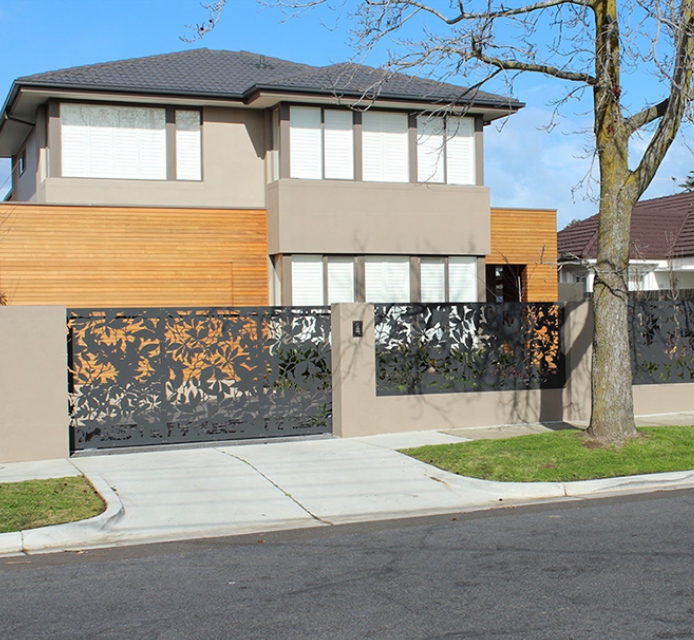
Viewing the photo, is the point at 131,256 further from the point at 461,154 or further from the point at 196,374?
the point at 461,154

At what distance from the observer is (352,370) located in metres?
13.2

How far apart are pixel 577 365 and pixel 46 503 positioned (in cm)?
906

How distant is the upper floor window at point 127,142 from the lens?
66.7 ft


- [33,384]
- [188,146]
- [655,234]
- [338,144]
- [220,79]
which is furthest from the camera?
[655,234]

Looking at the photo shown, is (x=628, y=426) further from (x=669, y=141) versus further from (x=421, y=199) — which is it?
(x=421, y=199)

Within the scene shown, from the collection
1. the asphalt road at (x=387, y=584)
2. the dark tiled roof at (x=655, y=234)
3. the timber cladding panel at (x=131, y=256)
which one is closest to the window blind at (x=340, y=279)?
the timber cladding panel at (x=131, y=256)

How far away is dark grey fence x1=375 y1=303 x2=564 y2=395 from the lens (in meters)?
13.7

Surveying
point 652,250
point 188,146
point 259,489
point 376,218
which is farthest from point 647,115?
point 652,250

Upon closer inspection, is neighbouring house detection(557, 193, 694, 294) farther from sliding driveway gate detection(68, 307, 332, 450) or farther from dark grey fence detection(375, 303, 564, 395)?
sliding driveway gate detection(68, 307, 332, 450)

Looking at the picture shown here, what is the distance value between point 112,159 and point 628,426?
44.8 ft

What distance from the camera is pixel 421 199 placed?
70.0 feet

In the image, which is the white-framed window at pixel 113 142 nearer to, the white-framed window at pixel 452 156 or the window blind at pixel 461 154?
A: the white-framed window at pixel 452 156

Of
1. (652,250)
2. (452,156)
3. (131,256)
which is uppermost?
(452,156)

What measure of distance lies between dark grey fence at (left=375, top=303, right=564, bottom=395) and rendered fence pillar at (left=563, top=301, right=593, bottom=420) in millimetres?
133
